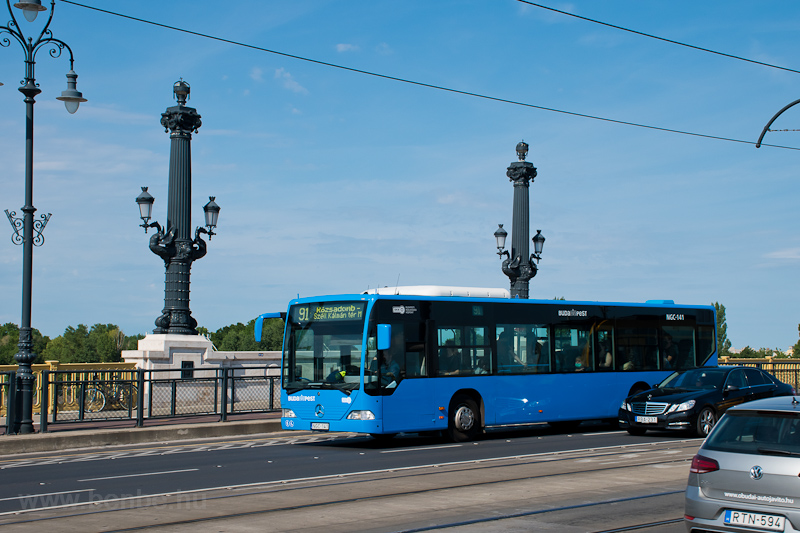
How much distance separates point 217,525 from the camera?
28.2ft

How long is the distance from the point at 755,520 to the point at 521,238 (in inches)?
952

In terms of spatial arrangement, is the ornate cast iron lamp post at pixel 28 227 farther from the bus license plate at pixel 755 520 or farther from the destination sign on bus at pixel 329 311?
the bus license plate at pixel 755 520

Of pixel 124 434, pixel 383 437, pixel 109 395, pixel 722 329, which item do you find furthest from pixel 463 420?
pixel 722 329

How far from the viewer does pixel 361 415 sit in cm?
1603

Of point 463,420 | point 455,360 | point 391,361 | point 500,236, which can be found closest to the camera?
point 391,361

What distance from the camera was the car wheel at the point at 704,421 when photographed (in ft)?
58.1

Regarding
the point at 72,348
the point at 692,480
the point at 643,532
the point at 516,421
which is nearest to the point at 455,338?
the point at 516,421

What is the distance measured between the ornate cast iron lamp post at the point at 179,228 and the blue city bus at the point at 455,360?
23.7 feet

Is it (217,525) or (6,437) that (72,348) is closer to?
(6,437)

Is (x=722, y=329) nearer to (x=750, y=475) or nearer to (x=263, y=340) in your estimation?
(x=263, y=340)

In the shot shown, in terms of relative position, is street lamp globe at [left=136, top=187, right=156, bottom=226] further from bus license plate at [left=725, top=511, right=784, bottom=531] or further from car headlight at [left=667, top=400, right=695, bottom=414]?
bus license plate at [left=725, top=511, right=784, bottom=531]

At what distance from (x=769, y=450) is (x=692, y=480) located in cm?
64

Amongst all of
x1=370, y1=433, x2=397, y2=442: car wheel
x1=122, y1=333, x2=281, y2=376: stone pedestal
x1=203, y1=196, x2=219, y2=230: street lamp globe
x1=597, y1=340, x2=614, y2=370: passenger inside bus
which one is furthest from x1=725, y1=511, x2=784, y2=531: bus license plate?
x1=203, y1=196, x2=219, y2=230: street lamp globe

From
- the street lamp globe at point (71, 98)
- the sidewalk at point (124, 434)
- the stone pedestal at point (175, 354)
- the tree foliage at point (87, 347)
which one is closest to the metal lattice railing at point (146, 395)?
the sidewalk at point (124, 434)
